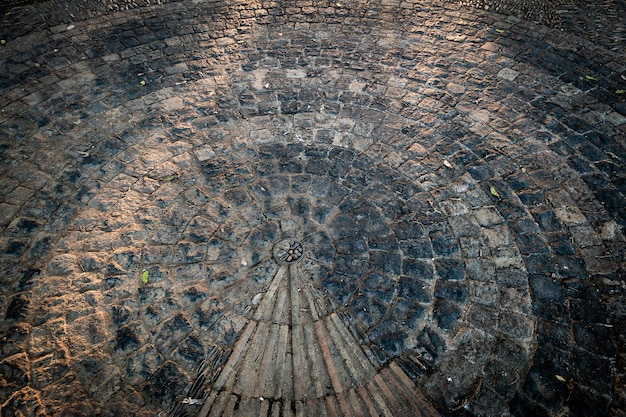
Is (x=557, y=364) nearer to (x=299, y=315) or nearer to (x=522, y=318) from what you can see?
(x=522, y=318)

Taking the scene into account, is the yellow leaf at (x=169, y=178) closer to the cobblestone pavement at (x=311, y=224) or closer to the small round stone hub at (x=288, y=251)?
the cobblestone pavement at (x=311, y=224)

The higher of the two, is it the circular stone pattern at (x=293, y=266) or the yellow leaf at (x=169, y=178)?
the yellow leaf at (x=169, y=178)

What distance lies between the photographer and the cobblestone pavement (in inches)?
150

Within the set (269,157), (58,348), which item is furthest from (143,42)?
(58,348)

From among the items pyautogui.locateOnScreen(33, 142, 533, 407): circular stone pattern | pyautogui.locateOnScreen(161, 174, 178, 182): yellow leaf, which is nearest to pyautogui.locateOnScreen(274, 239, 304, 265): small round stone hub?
pyautogui.locateOnScreen(33, 142, 533, 407): circular stone pattern

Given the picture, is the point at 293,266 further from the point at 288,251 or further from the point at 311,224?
the point at 311,224

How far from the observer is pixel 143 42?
7871mm

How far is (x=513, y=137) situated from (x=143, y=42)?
293 inches

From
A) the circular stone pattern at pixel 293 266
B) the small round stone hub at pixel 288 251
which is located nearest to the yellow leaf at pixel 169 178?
the circular stone pattern at pixel 293 266

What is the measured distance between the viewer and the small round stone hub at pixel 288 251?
4695 millimetres

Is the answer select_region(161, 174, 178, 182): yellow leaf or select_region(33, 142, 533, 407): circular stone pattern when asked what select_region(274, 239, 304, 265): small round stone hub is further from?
select_region(161, 174, 178, 182): yellow leaf

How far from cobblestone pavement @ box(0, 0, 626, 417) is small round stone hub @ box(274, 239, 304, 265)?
0.03 metres

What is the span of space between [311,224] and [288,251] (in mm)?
532

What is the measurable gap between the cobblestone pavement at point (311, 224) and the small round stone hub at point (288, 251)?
3cm
